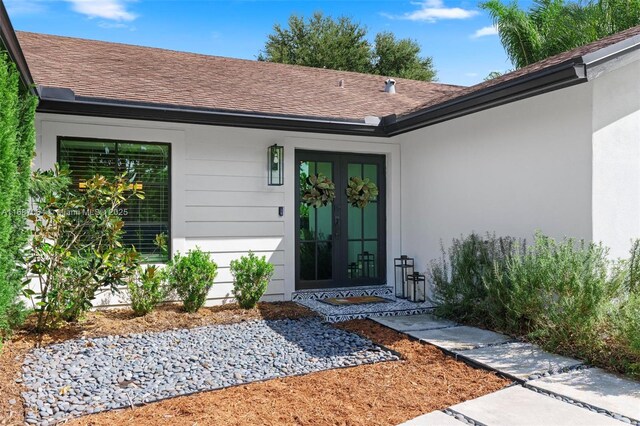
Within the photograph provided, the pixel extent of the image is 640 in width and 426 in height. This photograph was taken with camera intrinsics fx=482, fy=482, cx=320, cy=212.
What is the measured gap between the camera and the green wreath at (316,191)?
7.05 m

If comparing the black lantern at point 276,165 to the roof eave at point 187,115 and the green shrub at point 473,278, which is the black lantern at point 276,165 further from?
the green shrub at point 473,278

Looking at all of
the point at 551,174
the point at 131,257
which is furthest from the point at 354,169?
the point at 131,257

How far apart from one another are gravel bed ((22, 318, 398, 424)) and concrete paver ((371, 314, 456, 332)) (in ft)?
1.95

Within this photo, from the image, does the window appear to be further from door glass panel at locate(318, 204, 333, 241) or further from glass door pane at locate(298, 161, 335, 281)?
door glass panel at locate(318, 204, 333, 241)

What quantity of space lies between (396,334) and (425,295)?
78.2 inches

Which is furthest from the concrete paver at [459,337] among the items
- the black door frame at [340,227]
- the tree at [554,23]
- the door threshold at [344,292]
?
the tree at [554,23]

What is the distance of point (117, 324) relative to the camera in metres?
5.27

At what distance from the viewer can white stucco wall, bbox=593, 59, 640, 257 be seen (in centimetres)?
480

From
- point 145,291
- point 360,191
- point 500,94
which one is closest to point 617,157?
point 500,94

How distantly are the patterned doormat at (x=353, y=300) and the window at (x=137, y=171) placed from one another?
2298mm

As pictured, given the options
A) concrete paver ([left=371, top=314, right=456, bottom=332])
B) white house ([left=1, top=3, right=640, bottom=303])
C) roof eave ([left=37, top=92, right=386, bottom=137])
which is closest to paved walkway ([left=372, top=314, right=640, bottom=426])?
concrete paver ([left=371, top=314, right=456, bottom=332])

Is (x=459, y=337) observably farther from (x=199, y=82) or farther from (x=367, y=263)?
(x=199, y=82)

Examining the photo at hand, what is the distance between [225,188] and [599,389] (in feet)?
15.7

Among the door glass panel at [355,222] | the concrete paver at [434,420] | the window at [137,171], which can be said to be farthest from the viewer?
the door glass panel at [355,222]
